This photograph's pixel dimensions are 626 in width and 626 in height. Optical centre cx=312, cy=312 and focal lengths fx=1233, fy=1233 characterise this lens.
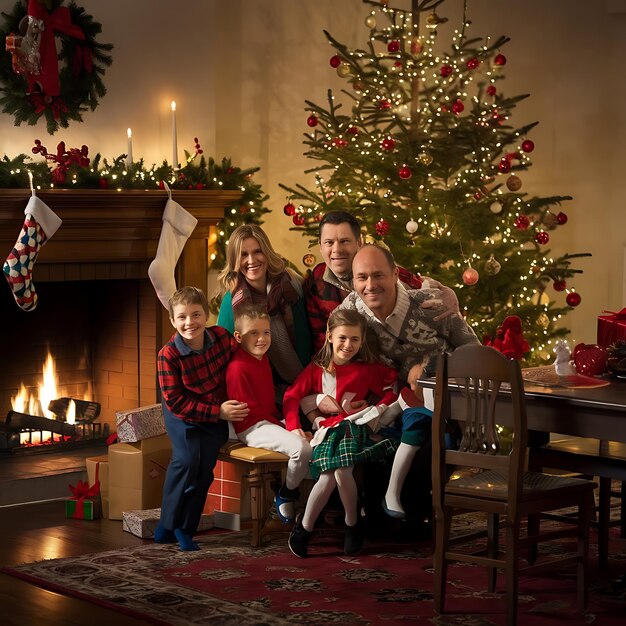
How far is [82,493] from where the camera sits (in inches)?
215

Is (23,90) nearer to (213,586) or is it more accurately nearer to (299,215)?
(299,215)

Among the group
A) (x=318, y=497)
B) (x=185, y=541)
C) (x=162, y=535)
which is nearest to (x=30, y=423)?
(x=162, y=535)

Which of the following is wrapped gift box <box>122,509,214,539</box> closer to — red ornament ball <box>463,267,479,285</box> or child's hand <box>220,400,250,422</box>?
child's hand <box>220,400,250,422</box>

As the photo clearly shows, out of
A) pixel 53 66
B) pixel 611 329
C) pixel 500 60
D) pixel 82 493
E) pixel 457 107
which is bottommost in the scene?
pixel 82 493

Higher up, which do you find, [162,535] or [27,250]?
[27,250]

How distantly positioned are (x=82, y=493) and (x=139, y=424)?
432 mm

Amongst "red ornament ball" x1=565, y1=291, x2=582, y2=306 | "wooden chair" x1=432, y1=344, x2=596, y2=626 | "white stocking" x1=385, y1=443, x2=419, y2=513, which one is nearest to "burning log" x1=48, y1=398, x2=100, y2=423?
"white stocking" x1=385, y1=443, x2=419, y2=513

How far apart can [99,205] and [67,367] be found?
1.08 m

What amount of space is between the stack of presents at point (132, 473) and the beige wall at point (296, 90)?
153 cm

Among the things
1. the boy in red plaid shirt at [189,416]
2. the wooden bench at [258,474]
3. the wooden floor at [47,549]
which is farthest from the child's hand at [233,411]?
the wooden floor at [47,549]

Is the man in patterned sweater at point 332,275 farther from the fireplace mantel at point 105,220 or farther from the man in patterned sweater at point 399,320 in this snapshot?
the fireplace mantel at point 105,220

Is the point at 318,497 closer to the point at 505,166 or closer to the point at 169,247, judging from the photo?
the point at 169,247

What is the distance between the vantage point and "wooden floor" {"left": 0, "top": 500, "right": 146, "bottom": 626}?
4.00m

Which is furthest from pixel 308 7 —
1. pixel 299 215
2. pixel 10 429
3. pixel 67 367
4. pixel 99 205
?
pixel 10 429
